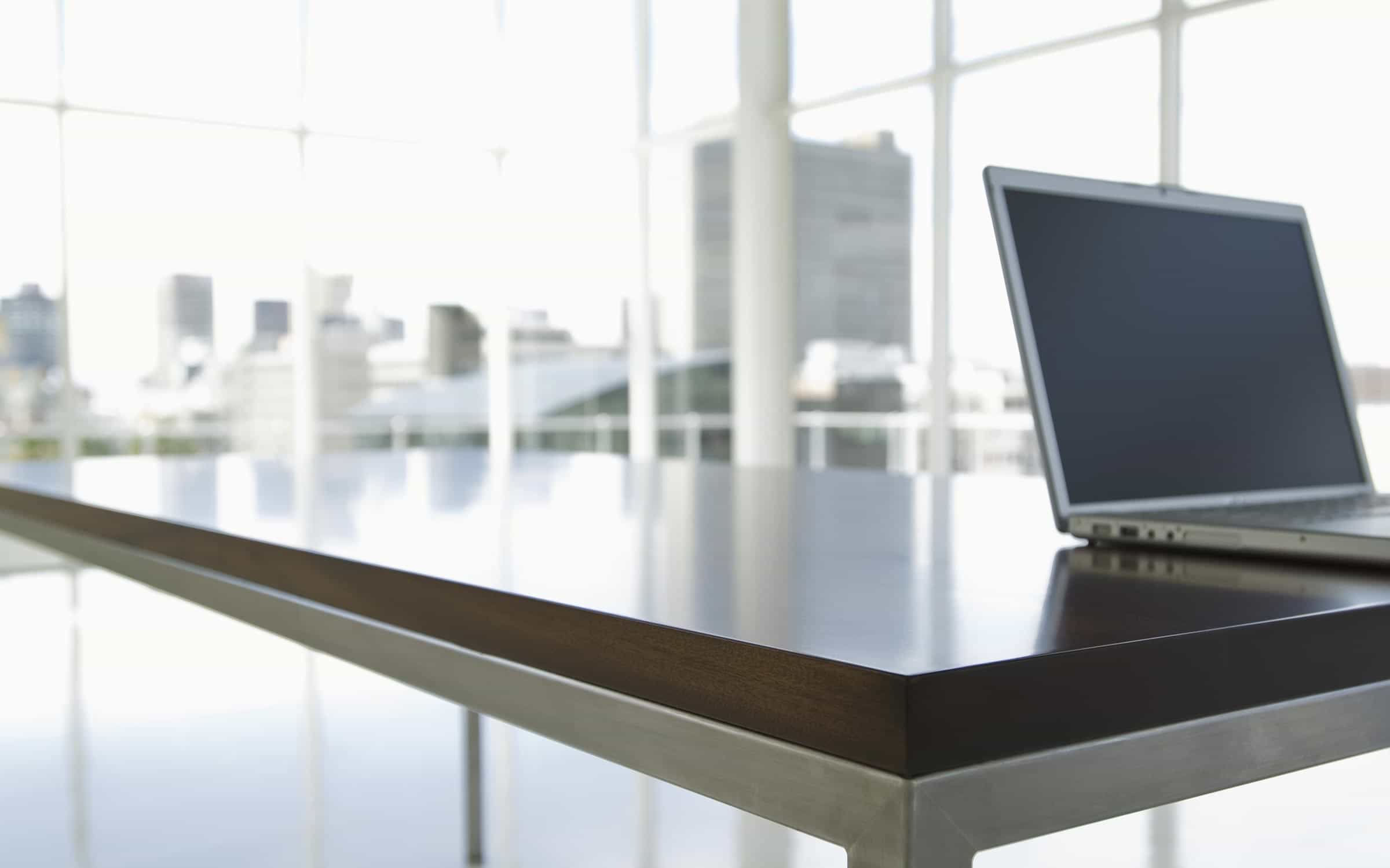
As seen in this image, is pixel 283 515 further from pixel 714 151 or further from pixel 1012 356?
pixel 714 151

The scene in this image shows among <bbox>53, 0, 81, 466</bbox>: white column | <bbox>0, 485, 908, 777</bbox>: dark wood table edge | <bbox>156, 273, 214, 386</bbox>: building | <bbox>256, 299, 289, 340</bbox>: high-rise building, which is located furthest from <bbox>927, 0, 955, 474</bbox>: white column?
<bbox>0, 485, 908, 777</bbox>: dark wood table edge

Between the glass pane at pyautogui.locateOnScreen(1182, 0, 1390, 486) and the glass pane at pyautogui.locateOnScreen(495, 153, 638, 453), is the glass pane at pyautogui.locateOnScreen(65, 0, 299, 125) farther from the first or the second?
the glass pane at pyautogui.locateOnScreen(1182, 0, 1390, 486)

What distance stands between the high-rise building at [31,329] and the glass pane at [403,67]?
1.63 metres

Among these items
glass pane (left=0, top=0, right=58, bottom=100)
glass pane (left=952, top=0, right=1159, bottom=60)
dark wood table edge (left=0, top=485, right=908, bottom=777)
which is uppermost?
glass pane (left=0, top=0, right=58, bottom=100)

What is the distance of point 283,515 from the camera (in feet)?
3.36

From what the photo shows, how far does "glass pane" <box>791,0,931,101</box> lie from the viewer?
16.9ft

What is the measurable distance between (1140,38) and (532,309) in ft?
12.7

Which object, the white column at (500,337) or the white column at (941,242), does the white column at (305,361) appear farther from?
the white column at (941,242)

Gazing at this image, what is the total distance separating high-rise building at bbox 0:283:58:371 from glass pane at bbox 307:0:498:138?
163 centimetres

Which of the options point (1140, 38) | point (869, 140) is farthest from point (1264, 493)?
point (869, 140)

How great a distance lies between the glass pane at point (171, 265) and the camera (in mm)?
5840

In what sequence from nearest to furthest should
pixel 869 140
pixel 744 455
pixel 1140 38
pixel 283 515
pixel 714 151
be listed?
pixel 283 515 → pixel 1140 38 → pixel 869 140 → pixel 744 455 → pixel 714 151

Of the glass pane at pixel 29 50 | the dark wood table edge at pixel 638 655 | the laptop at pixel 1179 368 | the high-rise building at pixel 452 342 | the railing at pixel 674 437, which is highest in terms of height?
the glass pane at pixel 29 50

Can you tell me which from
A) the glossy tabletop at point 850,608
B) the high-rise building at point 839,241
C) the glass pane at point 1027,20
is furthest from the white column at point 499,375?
the glossy tabletop at point 850,608
